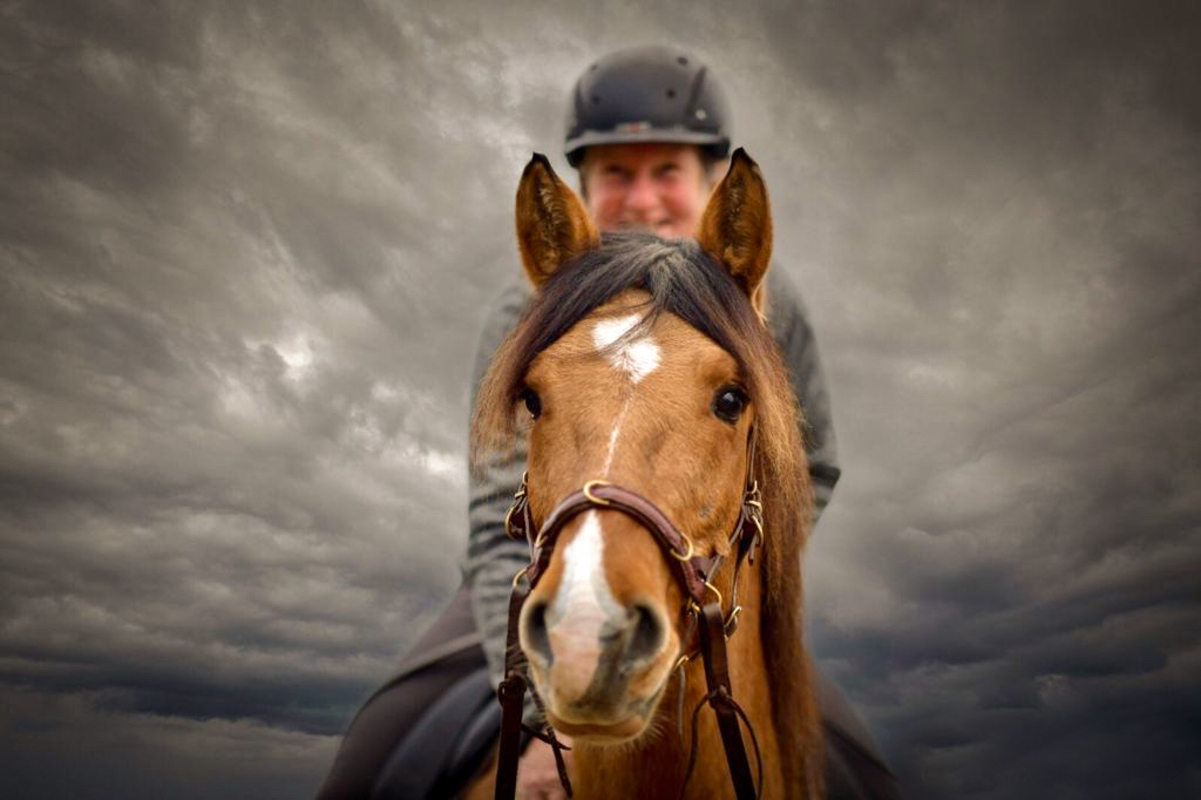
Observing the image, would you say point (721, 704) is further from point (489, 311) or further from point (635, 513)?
point (489, 311)

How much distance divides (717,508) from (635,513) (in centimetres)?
52

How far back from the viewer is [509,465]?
4.73 metres

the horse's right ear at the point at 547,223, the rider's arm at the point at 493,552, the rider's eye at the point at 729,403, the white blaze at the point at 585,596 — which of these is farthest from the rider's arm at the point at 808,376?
the white blaze at the point at 585,596

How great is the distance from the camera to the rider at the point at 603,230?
4.89 metres

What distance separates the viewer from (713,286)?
3836mm

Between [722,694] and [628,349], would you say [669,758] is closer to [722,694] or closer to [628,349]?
[722,694]

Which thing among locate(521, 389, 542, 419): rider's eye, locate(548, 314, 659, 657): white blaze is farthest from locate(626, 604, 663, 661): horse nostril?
locate(521, 389, 542, 419): rider's eye

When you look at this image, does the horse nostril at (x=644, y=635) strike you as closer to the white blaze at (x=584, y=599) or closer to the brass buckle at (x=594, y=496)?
the white blaze at (x=584, y=599)

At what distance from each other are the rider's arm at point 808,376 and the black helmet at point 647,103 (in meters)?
1.54

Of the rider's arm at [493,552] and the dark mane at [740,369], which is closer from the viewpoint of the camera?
the dark mane at [740,369]

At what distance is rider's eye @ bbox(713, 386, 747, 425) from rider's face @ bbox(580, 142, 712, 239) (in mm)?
3415

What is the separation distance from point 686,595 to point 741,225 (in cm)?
191

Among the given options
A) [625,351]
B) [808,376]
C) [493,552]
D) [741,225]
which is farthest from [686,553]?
[808,376]

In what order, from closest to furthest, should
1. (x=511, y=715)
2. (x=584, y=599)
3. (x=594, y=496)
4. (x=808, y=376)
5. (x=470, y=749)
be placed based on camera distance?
(x=584, y=599) < (x=594, y=496) < (x=511, y=715) < (x=470, y=749) < (x=808, y=376)
